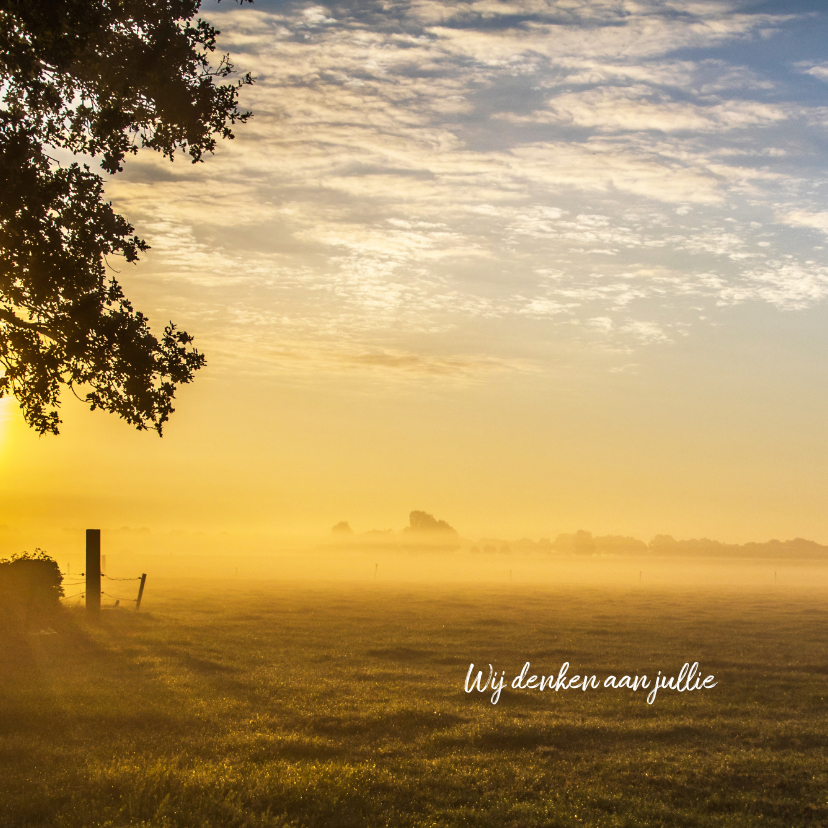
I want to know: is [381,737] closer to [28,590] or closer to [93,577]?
[28,590]

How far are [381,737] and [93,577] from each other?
23870 millimetres

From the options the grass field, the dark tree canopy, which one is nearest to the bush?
the grass field

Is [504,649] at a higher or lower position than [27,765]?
lower

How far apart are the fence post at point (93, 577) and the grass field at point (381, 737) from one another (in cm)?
146

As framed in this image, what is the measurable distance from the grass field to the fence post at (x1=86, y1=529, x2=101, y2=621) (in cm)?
146

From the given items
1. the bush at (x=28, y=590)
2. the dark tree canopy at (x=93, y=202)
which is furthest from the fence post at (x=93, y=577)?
the dark tree canopy at (x=93, y=202)

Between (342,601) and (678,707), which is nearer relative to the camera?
(678,707)

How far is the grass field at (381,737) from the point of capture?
13.3m

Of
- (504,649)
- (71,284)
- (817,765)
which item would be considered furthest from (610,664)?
(71,284)

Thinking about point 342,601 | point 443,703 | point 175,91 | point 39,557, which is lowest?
point 342,601

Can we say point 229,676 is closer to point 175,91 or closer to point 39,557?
point 39,557

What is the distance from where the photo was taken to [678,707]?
23250 millimetres

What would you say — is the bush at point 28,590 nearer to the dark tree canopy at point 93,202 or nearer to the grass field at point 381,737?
the grass field at point 381,737

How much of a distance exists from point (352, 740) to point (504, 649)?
726 inches
